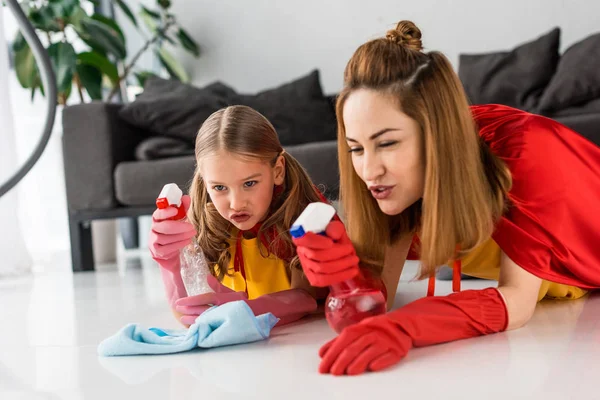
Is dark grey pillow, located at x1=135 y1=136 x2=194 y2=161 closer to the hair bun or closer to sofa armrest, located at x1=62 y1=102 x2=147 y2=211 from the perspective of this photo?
sofa armrest, located at x1=62 y1=102 x2=147 y2=211

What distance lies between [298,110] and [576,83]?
49.3 inches

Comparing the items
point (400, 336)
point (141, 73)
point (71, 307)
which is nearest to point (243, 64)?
point (141, 73)

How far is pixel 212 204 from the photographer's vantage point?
182 cm

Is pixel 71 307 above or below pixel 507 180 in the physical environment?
below

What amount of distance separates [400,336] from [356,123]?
15.9 inches

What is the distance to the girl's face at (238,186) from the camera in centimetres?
168

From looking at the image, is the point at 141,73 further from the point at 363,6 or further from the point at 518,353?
the point at 518,353

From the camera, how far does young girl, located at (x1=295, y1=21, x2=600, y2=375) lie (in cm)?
137

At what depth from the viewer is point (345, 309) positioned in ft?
4.42

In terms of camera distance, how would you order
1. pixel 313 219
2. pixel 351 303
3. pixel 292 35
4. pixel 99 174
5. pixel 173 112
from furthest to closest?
1. pixel 292 35
2. pixel 173 112
3. pixel 99 174
4. pixel 351 303
5. pixel 313 219

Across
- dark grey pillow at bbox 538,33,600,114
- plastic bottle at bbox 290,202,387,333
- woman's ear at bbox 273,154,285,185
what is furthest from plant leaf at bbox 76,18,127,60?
plastic bottle at bbox 290,202,387,333

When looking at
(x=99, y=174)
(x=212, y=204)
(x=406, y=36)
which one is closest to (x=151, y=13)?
(x=99, y=174)

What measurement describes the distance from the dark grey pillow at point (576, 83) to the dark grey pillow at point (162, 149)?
1517 mm

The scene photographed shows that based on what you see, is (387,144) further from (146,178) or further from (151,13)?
(151,13)
